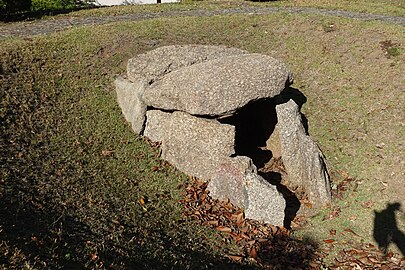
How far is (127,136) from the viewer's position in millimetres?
8820

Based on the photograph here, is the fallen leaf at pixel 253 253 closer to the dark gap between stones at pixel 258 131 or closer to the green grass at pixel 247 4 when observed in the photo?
the dark gap between stones at pixel 258 131

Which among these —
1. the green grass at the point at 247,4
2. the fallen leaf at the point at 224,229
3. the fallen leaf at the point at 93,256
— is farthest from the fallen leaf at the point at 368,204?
the green grass at the point at 247,4

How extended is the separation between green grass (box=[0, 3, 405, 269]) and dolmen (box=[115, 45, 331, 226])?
1.56ft

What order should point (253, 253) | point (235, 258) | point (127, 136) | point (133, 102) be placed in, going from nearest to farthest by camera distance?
point (235, 258) → point (253, 253) → point (127, 136) → point (133, 102)

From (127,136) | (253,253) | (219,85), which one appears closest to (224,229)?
(253,253)

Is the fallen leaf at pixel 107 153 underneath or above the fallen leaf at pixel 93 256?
underneath

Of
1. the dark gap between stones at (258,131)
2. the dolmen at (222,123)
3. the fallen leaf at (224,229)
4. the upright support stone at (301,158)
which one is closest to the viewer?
the fallen leaf at (224,229)

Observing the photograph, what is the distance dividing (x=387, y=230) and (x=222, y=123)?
11.5 ft

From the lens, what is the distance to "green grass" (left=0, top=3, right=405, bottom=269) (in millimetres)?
5754

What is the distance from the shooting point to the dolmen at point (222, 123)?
7398mm

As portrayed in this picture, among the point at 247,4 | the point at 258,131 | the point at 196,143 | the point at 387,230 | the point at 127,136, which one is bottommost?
the point at 387,230

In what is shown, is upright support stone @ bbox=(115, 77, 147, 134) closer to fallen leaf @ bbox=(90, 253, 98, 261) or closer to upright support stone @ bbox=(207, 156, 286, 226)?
upright support stone @ bbox=(207, 156, 286, 226)

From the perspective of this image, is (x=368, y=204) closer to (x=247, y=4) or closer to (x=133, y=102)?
(x=133, y=102)

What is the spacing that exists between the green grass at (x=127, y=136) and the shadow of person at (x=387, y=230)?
0.19 metres
